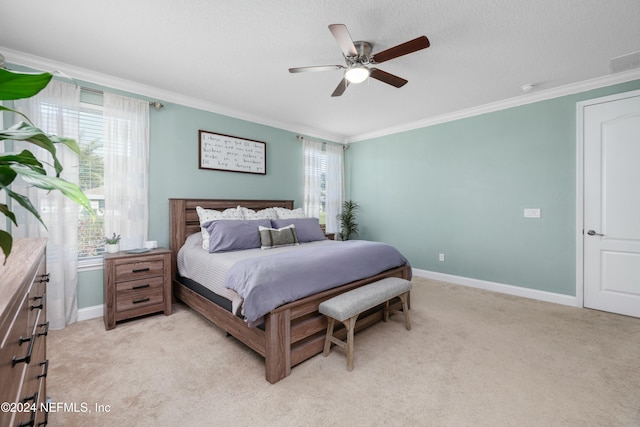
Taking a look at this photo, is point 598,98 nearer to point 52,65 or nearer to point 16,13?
point 16,13

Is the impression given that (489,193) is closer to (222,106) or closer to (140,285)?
(222,106)

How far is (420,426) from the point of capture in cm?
162

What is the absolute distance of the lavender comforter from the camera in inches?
78.8

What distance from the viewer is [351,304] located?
7.19 feet

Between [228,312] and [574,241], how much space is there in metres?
3.97

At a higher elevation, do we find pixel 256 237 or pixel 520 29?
pixel 520 29

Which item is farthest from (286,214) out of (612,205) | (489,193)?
(612,205)

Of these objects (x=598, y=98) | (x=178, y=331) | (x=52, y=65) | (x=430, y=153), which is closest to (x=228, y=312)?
(x=178, y=331)

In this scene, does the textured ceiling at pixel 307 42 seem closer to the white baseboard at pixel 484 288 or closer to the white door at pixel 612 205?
the white door at pixel 612 205

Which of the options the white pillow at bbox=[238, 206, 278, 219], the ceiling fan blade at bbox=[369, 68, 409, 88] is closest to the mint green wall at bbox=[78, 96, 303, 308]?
the white pillow at bbox=[238, 206, 278, 219]

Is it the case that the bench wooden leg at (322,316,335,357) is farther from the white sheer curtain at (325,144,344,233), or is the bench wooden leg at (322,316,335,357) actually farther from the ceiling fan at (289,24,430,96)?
the white sheer curtain at (325,144,344,233)

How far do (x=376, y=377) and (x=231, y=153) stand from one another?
3.38 metres

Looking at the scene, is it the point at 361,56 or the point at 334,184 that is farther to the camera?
the point at 334,184

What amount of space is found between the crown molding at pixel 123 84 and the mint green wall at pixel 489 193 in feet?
7.83
